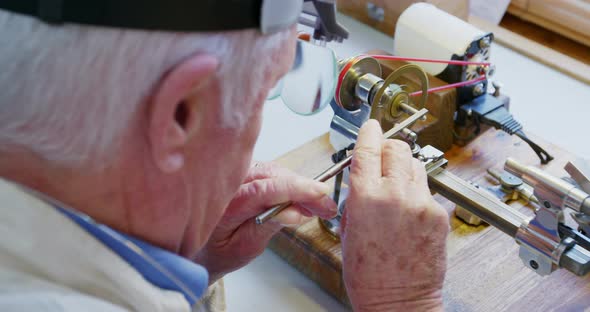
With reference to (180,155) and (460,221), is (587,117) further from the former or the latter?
(180,155)

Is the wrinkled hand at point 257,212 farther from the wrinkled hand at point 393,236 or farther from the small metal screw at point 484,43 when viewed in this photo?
the small metal screw at point 484,43

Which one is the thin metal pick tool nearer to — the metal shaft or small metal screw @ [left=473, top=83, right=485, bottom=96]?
the metal shaft

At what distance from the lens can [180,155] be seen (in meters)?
0.54

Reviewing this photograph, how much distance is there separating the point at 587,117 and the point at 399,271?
75 cm

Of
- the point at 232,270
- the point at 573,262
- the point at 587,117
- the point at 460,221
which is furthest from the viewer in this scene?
the point at 587,117

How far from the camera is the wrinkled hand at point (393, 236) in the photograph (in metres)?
0.75

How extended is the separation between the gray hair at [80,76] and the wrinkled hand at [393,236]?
297mm

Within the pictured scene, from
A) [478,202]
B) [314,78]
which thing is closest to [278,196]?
[314,78]

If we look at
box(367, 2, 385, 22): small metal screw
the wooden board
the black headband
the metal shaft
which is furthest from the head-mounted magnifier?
the wooden board

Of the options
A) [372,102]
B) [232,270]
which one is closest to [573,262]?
[372,102]

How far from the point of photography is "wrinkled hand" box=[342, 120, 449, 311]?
0.75 meters

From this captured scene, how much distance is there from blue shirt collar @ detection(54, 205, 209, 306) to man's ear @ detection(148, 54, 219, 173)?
0.27ft

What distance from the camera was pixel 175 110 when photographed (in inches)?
19.9

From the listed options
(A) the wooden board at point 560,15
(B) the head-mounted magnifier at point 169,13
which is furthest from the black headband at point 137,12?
(A) the wooden board at point 560,15
